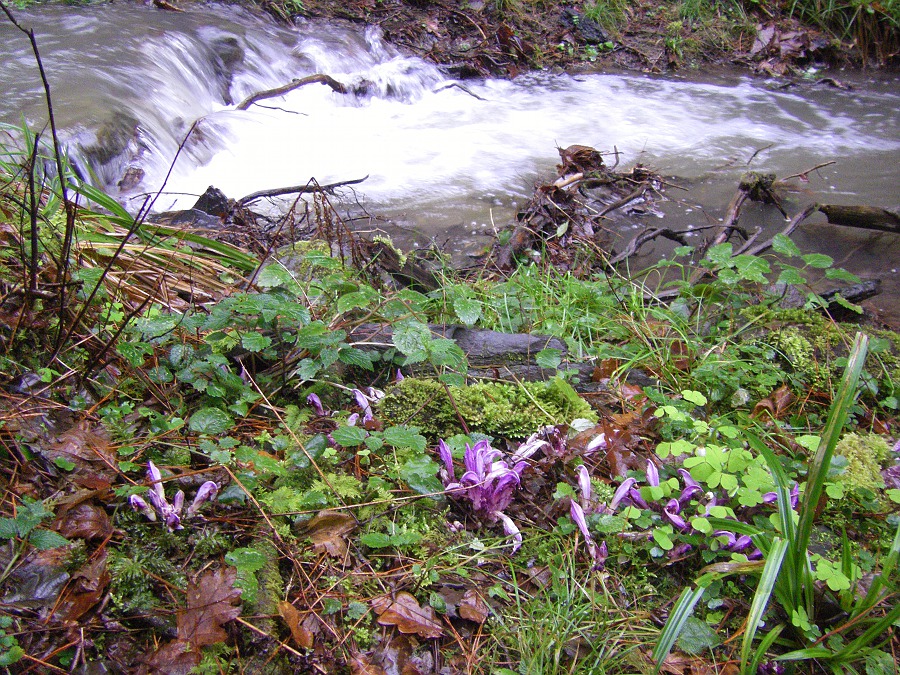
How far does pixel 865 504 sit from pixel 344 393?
1.74m

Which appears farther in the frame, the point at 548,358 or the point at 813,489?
the point at 548,358

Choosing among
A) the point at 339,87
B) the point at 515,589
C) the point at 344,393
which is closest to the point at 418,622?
the point at 515,589

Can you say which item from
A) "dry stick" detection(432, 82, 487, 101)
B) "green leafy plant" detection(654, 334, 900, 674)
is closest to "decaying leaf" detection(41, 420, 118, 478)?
"green leafy plant" detection(654, 334, 900, 674)

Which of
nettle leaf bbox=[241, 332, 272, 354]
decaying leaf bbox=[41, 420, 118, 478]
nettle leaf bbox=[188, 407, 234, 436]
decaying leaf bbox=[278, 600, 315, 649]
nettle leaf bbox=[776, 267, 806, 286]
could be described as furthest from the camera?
nettle leaf bbox=[776, 267, 806, 286]

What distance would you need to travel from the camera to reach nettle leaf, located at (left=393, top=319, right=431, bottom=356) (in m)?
1.90

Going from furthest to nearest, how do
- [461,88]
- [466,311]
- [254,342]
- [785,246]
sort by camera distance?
[461,88], [785,246], [466,311], [254,342]

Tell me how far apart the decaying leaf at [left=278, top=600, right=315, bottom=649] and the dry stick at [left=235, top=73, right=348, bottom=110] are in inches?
242

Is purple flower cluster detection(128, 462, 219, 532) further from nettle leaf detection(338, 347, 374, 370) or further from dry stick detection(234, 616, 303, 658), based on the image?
nettle leaf detection(338, 347, 374, 370)

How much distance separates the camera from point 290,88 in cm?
665

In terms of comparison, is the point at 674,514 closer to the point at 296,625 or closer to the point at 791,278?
the point at 296,625

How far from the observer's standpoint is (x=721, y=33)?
9.39 meters

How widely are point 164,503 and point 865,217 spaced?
15.9 ft

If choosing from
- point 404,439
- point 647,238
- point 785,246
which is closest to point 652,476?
point 404,439

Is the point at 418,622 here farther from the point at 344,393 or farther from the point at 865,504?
→ the point at 865,504
